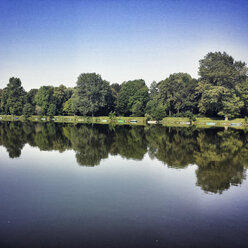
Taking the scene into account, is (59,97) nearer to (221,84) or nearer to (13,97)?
(13,97)

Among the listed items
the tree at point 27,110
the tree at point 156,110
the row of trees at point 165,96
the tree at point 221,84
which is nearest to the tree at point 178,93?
the row of trees at point 165,96

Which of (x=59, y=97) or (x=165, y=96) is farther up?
(x=59, y=97)

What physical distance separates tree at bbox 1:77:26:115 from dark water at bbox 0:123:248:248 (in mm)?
92797

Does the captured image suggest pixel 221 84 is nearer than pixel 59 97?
Yes

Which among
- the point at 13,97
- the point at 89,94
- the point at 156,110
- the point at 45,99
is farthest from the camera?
the point at 13,97

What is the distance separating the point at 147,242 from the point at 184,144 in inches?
974

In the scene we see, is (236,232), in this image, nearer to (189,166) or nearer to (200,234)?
(200,234)

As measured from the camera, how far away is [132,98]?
94.2 m

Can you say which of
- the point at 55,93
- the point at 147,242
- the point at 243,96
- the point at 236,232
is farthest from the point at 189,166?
the point at 55,93

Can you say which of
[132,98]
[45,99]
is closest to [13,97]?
[45,99]

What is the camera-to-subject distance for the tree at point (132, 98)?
92731 millimetres

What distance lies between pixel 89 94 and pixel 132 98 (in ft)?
55.9

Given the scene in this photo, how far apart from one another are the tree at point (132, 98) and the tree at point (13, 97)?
4785 centimetres

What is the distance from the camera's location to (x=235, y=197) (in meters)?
13.9
